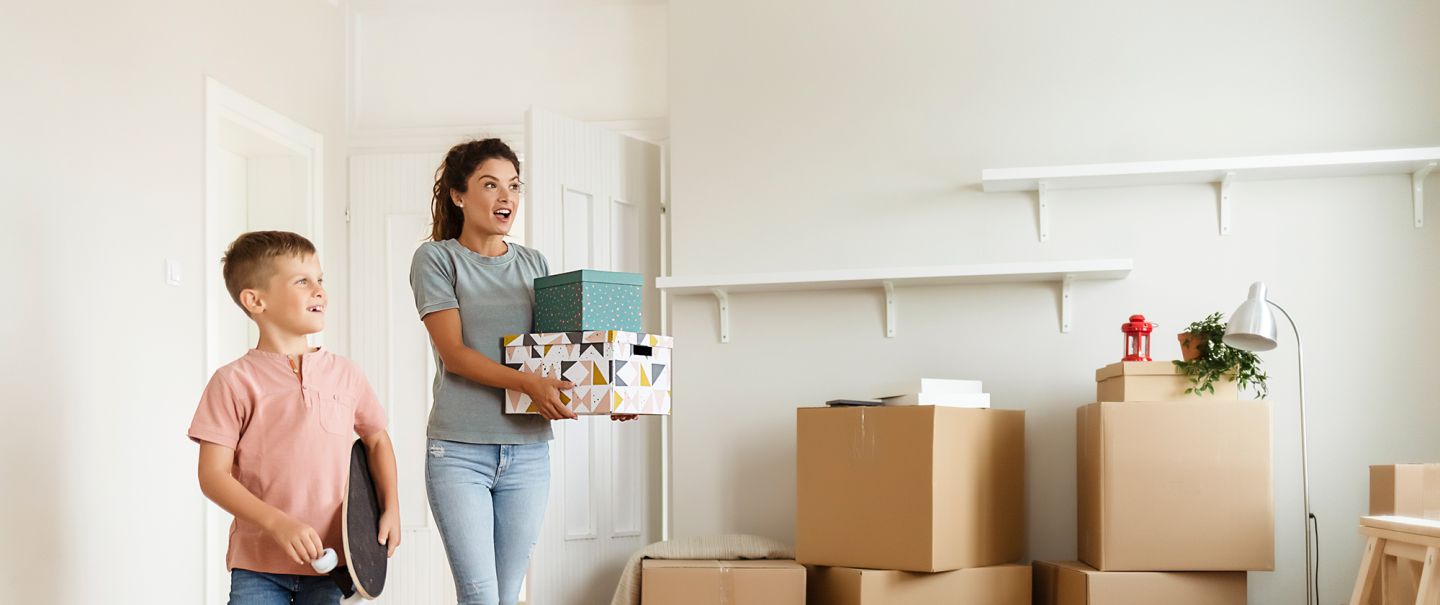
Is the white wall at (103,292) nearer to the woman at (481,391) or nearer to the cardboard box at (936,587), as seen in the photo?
the woman at (481,391)

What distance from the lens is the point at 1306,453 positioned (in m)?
3.03

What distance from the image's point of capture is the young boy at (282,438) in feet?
5.87

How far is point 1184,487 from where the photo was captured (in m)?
2.82

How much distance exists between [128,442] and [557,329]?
4.92 ft

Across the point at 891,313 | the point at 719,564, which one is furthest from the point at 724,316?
the point at 719,564

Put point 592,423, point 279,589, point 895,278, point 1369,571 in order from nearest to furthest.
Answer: point 279,589 < point 1369,571 < point 895,278 < point 592,423

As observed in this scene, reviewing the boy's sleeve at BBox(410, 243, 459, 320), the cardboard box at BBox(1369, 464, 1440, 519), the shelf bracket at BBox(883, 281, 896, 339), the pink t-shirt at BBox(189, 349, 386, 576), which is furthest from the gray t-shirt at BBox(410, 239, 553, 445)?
the cardboard box at BBox(1369, 464, 1440, 519)

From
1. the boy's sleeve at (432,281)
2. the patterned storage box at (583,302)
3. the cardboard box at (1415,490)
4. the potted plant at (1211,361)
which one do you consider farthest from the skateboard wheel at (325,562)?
the cardboard box at (1415,490)

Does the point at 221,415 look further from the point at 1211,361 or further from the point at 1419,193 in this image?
the point at 1419,193

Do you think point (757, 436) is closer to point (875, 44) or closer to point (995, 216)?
point (995, 216)

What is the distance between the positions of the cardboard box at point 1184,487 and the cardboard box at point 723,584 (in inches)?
28.8

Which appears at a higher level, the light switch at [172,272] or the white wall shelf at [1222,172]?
the white wall shelf at [1222,172]

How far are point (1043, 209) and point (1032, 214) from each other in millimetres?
42

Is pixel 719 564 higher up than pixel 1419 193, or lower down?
lower down
